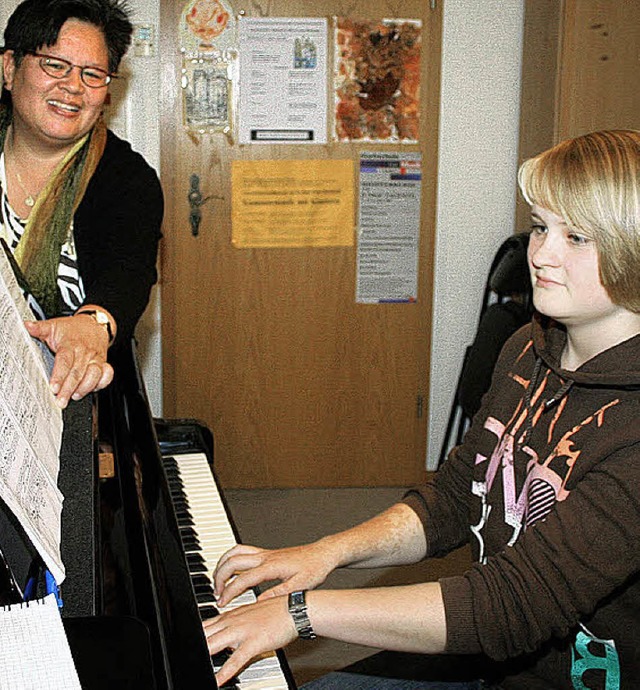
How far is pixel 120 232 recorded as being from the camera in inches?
77.0

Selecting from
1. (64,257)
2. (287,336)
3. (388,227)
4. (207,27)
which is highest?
(207,27)

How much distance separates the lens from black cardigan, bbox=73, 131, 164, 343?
6.06 ft

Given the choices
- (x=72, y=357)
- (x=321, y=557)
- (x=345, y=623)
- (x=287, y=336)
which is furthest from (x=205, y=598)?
(x=287, y=336)

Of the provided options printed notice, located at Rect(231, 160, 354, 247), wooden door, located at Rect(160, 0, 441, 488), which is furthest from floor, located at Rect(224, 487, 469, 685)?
printed notice, located at Rect(231, 160, 354, 247)

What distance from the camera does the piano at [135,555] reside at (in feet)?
2.65

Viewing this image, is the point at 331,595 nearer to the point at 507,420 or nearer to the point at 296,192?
the point at 507,420

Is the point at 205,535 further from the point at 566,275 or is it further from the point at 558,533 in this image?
the point at 566,275

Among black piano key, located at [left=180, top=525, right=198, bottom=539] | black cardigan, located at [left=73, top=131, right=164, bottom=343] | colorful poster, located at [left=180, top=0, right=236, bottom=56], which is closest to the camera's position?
black piano key, located at [left=180, top=525, right=198, bottom=539]

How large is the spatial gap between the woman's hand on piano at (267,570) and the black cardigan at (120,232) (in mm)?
522

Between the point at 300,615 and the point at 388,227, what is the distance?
116 inches

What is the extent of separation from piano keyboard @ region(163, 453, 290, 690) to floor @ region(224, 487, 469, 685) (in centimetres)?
108

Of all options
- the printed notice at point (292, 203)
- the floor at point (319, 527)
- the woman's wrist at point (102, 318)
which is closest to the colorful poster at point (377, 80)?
the printed notice at point (292, 203)

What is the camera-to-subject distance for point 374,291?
4141 millimetres

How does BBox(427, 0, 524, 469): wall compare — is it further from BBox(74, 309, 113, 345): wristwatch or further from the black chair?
BBox(74, 309, 113, 345): wristwatch
